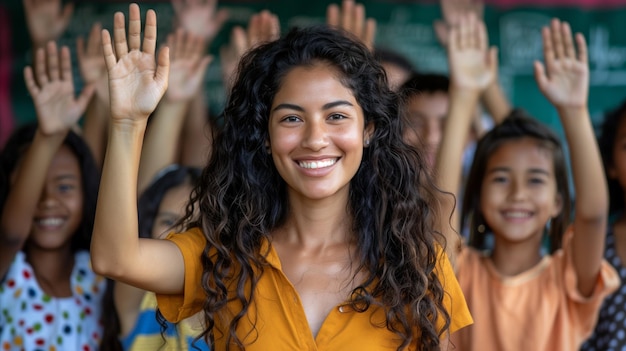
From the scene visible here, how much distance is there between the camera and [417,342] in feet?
7.75

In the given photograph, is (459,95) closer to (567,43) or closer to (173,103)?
(567,43)

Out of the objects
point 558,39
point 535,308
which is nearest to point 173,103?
point 558,39

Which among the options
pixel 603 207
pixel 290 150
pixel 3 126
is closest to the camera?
pixel 290 150

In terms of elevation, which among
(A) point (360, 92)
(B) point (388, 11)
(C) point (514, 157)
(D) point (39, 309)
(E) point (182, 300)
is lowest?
(D) point (39, 309)

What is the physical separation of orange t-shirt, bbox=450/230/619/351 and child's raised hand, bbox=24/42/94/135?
1.47 m

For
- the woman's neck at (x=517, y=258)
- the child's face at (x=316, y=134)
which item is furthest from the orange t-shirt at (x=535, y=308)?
the child's face at (x=316, y=134)

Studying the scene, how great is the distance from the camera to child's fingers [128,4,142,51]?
220 cm

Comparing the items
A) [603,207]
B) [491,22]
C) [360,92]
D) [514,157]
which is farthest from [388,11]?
[360,92]

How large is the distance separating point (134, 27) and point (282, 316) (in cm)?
79

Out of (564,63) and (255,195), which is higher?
(564,63)

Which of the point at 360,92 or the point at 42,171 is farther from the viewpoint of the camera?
the point at 42,171

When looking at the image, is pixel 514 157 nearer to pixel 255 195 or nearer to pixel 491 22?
pixel 255 195

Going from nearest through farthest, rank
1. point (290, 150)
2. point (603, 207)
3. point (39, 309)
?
point (290, 150) → point (603, 207) → point (39, 309)

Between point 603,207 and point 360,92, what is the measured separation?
1.10 m
